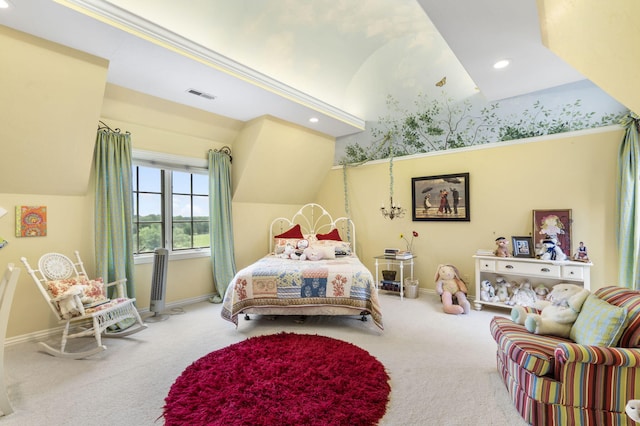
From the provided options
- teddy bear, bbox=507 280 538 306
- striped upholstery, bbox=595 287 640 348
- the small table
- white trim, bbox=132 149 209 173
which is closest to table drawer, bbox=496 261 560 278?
teddy bear, bbox=507 280 538 306

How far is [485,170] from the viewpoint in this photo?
4184 mm

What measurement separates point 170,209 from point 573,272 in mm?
5154

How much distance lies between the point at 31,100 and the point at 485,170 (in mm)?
5202

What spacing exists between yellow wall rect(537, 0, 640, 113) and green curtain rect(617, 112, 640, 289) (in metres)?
1.77

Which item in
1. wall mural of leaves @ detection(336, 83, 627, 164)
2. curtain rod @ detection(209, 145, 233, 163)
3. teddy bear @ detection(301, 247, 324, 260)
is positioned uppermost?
wall mural of leaves @ detection(336, 83, 627, 164)

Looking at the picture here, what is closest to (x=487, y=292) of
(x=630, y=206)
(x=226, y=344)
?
(x=630, y=206)

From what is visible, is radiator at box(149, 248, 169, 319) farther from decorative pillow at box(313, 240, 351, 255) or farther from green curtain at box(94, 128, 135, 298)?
decorative pillow at box(313, 240, 351, 255)

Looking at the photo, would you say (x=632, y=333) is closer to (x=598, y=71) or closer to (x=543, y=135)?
(x=598, y=71)

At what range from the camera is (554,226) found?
3.63 meters

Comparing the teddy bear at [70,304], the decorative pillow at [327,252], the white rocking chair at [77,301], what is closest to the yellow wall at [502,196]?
the decorative pillow at [327,252]

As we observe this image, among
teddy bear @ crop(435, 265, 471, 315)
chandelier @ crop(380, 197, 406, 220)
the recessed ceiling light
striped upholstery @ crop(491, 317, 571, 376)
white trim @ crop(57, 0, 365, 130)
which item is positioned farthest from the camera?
chandelier @ crop(380, 197, 406, 220)

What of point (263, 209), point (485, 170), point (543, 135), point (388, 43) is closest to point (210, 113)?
point (263, 209)

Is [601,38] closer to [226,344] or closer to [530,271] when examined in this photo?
[530,271]

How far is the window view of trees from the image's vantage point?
13.3 feet
